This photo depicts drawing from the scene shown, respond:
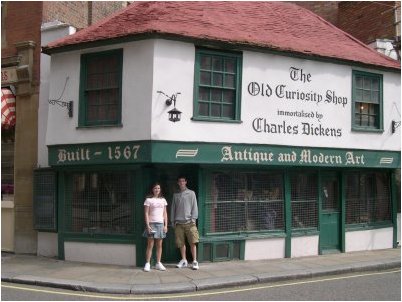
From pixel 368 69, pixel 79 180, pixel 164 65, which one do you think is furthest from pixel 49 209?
pixel 368 69

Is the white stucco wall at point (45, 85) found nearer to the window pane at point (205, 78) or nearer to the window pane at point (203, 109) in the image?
the window pane at point (205, 78)

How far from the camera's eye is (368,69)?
12992mm

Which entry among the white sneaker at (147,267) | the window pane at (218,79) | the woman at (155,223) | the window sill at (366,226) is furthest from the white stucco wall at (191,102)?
the white sneaker at (147,267)

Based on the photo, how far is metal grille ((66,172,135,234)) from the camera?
1110cm

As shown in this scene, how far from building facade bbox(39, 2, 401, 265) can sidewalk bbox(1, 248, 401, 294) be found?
544mm

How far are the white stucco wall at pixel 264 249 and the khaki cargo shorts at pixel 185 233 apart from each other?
160cm

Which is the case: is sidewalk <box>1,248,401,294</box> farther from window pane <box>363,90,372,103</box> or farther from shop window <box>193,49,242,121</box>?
window pane <box>363,90,372,103</box>

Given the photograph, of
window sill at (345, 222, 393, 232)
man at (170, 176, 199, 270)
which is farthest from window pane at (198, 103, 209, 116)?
window sill at (345, 222, 393, 232)

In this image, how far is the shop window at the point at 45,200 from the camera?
11820 millimetres

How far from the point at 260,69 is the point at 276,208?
334cm

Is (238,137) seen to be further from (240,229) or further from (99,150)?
(99,150)

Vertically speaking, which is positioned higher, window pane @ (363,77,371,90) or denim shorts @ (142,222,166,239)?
window pane @ (363,77,371,90)

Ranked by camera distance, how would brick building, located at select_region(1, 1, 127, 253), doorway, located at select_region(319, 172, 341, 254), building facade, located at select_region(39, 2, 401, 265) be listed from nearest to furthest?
building facade, located at select_region(39, 2, 401, 265) < brick building, located at select_region(1, 1, 127, 253) < doorway, located at select_region(319, 172, 341, 254)

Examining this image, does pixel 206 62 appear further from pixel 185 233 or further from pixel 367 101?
pixel 367 101
